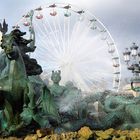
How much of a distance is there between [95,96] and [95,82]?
30.6 feet

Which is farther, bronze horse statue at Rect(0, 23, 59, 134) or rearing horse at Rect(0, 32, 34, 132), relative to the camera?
rearing horse at Rect(0, 32, 34, 132)

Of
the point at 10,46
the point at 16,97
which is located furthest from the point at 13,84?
the point at 10,46

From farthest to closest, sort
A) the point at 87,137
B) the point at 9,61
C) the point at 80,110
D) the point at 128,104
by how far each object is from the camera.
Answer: the point at 80,110 → the point at 128,104 → the point at 9,61 → the point at 87,137

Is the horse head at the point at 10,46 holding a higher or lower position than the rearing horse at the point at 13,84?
higher

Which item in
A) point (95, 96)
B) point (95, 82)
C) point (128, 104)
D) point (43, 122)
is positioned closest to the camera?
point (43, 122)

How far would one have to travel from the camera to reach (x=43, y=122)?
930 centimetres

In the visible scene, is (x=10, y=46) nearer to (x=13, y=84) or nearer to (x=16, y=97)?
(x=13, y=84)

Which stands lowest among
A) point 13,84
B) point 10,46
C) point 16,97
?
point 16,97

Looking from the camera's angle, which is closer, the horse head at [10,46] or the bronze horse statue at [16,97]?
the bronze horse statue at [16,97]

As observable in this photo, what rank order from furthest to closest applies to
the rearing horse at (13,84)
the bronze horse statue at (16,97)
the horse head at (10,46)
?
the horse head at (10,46) → the rearing horse at (13,84) → the bronze horse statue at (16,97)

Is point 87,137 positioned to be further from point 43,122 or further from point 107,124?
point 107,124

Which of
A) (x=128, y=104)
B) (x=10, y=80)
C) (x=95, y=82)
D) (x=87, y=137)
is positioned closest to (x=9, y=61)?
(x=10, y=80)

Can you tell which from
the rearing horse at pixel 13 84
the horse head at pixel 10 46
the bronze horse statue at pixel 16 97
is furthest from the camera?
the horse head at pixel 10 46

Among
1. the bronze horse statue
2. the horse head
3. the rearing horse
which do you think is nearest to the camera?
the bronze horse statue
